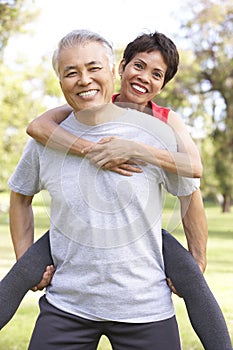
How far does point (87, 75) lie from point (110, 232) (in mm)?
467

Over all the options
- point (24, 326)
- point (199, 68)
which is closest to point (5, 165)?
point (199, 68)

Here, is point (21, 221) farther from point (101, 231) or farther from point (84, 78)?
point (84, 78)

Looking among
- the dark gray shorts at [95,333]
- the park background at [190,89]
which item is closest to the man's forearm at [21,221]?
the dark gray shorts at [95,333]

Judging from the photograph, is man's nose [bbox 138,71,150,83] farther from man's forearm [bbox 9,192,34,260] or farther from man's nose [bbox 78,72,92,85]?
man's forearm [bbox 9,192,34,260]

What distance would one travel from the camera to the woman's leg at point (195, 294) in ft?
7.86

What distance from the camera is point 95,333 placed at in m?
2.31

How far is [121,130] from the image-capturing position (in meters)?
2.32

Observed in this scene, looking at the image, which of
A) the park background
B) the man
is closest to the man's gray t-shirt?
the man

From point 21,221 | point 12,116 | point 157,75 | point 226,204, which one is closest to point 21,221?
point 21,221

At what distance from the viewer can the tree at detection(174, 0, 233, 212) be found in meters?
25.6

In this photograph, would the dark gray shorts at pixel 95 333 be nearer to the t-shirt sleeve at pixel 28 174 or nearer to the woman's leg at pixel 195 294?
the woman's leg at pixel 195 294

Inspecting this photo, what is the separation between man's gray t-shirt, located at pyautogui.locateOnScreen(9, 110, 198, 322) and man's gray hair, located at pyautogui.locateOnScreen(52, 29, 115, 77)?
194 mm

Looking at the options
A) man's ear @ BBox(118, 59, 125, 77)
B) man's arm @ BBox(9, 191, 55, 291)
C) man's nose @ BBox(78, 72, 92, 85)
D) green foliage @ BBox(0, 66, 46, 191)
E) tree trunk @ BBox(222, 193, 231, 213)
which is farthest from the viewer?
tree trunk @ BBox(222, 193, 231, 213)

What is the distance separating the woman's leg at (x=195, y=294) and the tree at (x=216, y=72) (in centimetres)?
2349
